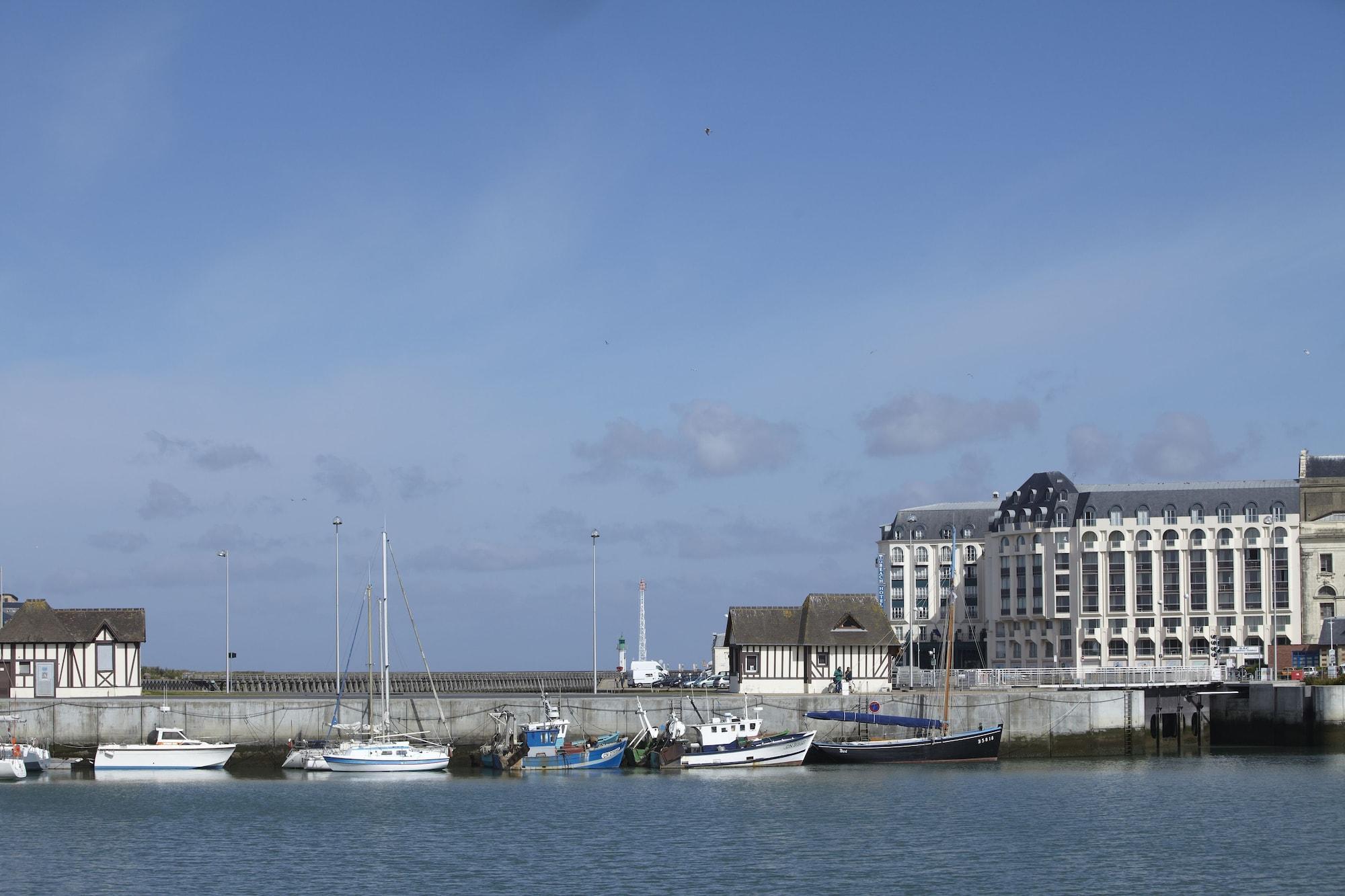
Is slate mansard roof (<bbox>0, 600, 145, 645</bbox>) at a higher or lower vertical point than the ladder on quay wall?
higher

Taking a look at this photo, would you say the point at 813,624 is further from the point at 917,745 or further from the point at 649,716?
the point at 649,716

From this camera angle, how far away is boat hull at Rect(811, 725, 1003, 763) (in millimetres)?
74562

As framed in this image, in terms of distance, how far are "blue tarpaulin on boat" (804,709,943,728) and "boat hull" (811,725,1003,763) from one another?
789 millimetres

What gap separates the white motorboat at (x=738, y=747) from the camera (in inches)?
2857

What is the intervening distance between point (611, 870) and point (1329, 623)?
91.4 meters

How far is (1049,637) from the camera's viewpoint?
156 meters

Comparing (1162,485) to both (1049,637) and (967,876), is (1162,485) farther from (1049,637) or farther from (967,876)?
(967,876)

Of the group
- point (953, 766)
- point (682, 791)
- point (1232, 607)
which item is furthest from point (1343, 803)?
point (1232, 607)

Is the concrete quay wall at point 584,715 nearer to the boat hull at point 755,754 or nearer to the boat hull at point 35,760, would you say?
the boat hull at point 35,760

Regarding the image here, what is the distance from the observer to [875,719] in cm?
7550

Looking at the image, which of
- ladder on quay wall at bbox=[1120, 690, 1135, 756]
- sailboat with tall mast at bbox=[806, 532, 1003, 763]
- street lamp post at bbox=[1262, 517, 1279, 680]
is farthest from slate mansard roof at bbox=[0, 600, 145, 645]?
street lamp post at bbox=[1262, 517, 1279, 680]

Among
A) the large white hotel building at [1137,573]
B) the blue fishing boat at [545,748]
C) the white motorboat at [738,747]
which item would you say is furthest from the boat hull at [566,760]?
Result: the large white hotel building at [1137,573]

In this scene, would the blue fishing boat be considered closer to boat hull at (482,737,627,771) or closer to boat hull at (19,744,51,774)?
boat hull at (482,737,627,771)

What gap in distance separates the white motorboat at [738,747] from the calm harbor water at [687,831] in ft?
4.26
